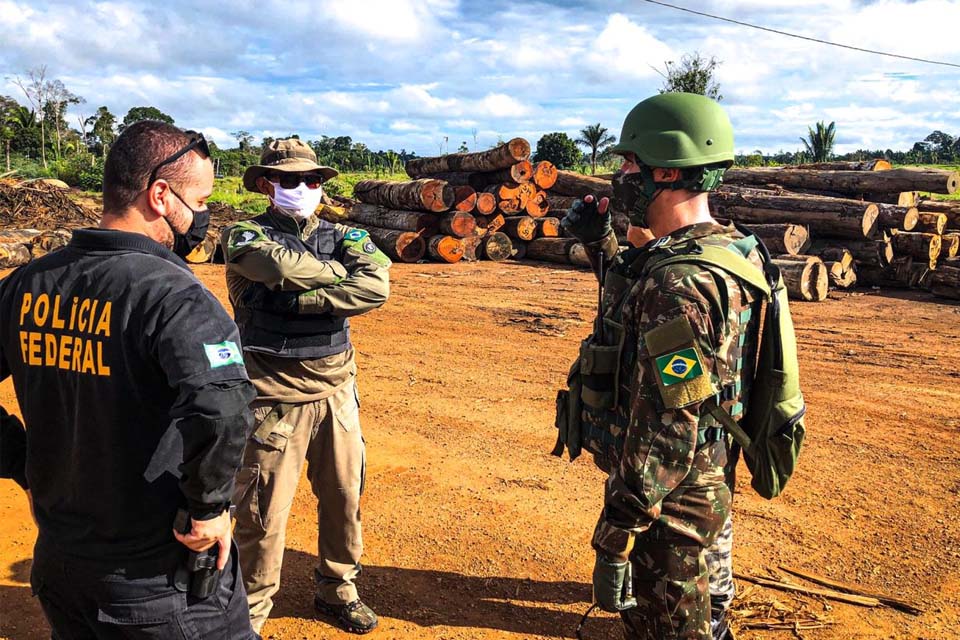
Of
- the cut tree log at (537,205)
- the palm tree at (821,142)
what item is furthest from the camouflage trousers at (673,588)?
the palm tree at (821,142)

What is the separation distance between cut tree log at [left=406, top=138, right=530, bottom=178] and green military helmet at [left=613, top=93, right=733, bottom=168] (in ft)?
44.8

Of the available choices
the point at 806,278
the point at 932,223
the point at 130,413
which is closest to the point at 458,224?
the point at 806,278

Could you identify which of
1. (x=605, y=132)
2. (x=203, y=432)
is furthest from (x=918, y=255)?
(x=605, y=132)

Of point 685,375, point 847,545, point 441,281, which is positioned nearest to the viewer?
point 685,375

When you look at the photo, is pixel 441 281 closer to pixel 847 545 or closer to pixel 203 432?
pixel 847 545

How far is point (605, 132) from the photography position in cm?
4466

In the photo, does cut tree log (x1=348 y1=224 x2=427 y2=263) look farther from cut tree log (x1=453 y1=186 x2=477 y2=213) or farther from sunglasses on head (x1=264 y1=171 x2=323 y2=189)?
sunglasses on head (x1=264 y1=171 x2=323 y2=189)

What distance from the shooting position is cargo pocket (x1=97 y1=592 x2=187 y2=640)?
187cm

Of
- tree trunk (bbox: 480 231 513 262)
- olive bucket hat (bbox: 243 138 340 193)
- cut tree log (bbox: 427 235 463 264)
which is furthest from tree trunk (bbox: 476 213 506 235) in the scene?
olive bucket hat (bbox: 243 138 340 193)

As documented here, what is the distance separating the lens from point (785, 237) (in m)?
12.4

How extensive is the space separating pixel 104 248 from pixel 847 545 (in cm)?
403

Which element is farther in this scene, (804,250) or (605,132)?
(605,132)

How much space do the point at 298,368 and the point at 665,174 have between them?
174 cm

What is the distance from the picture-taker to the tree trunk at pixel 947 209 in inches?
526
